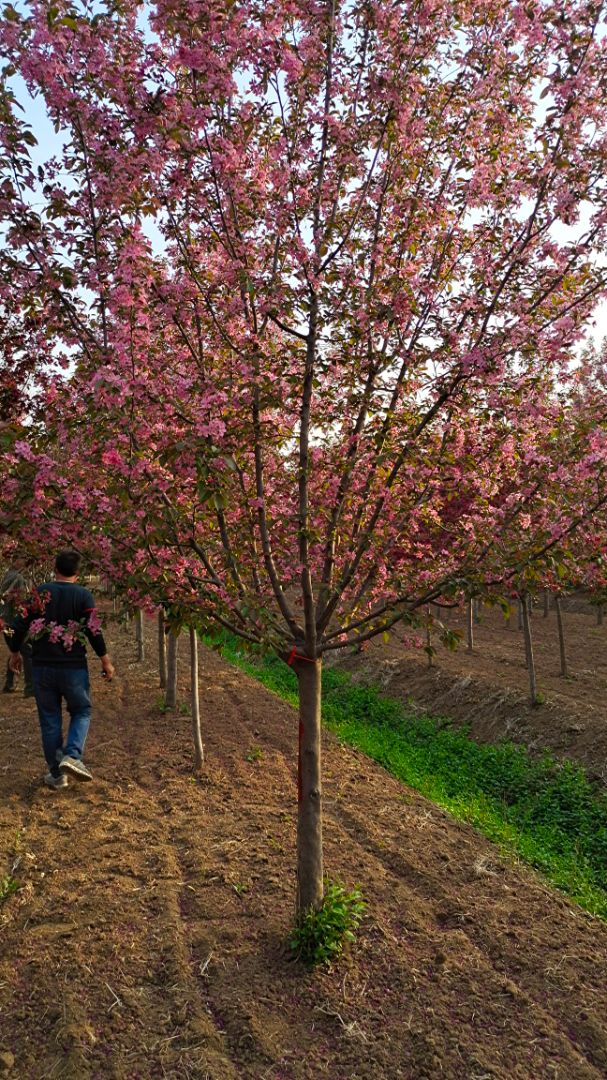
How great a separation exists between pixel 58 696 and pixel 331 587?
3.58m

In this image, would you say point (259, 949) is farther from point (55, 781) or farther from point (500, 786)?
point (500, 786)

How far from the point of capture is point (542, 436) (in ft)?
14.8

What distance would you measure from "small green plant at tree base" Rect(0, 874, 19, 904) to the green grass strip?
6.86 ft

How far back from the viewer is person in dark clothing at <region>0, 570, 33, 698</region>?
592cm

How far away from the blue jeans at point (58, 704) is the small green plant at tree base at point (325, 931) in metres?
3.06

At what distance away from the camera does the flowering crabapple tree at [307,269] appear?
12.1 feet

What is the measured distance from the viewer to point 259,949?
437 cm

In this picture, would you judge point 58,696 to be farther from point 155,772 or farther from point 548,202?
point 548,202

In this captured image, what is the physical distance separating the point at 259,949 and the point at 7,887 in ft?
5.98

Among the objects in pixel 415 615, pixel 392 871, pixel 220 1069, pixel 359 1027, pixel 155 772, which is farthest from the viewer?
pixel 155 772

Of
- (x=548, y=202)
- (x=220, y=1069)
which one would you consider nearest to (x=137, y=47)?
(x=548, y=202)

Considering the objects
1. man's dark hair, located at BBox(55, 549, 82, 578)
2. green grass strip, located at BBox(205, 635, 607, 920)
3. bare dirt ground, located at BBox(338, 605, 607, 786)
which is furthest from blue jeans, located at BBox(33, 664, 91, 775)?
bare dirt ground, located at BBox(338, 605, 607, 786)

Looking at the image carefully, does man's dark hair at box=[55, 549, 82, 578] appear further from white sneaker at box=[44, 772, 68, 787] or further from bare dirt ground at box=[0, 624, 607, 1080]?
bare dirt ground at box=[0, 624, 607, 1080]

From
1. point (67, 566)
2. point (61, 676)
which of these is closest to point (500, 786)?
point (61, 676)
